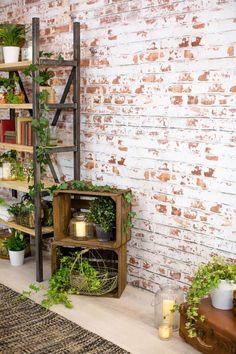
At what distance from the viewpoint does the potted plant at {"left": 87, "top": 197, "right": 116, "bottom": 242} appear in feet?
10.4

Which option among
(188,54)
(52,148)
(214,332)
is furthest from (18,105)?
(214,332)

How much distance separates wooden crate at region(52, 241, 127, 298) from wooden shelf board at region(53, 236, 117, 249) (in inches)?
0.7

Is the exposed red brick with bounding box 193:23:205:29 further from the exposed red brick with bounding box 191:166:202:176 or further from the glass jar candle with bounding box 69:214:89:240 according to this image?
the glass jar candle with bounding box 69:214:89:240

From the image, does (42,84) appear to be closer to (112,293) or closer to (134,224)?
(134,224)

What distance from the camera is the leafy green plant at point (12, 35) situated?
3.66 metres

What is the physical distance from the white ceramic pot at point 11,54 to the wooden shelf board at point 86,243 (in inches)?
55.7

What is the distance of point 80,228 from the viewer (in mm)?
3289

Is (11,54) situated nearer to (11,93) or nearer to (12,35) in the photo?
(12,35)

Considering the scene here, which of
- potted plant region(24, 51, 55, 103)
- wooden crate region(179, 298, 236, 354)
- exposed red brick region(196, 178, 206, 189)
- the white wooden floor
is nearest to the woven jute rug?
the white wooden floor

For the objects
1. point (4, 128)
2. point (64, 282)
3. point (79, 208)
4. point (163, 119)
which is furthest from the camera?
point (4, 128)

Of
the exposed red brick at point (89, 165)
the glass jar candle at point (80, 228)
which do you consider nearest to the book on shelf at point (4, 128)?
the exposed red brick at point (89, 165)

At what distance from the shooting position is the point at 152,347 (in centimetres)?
258

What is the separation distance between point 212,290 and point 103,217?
3.01 ft

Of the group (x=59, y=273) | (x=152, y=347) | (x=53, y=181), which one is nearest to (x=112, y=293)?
(x=59, y=273)
